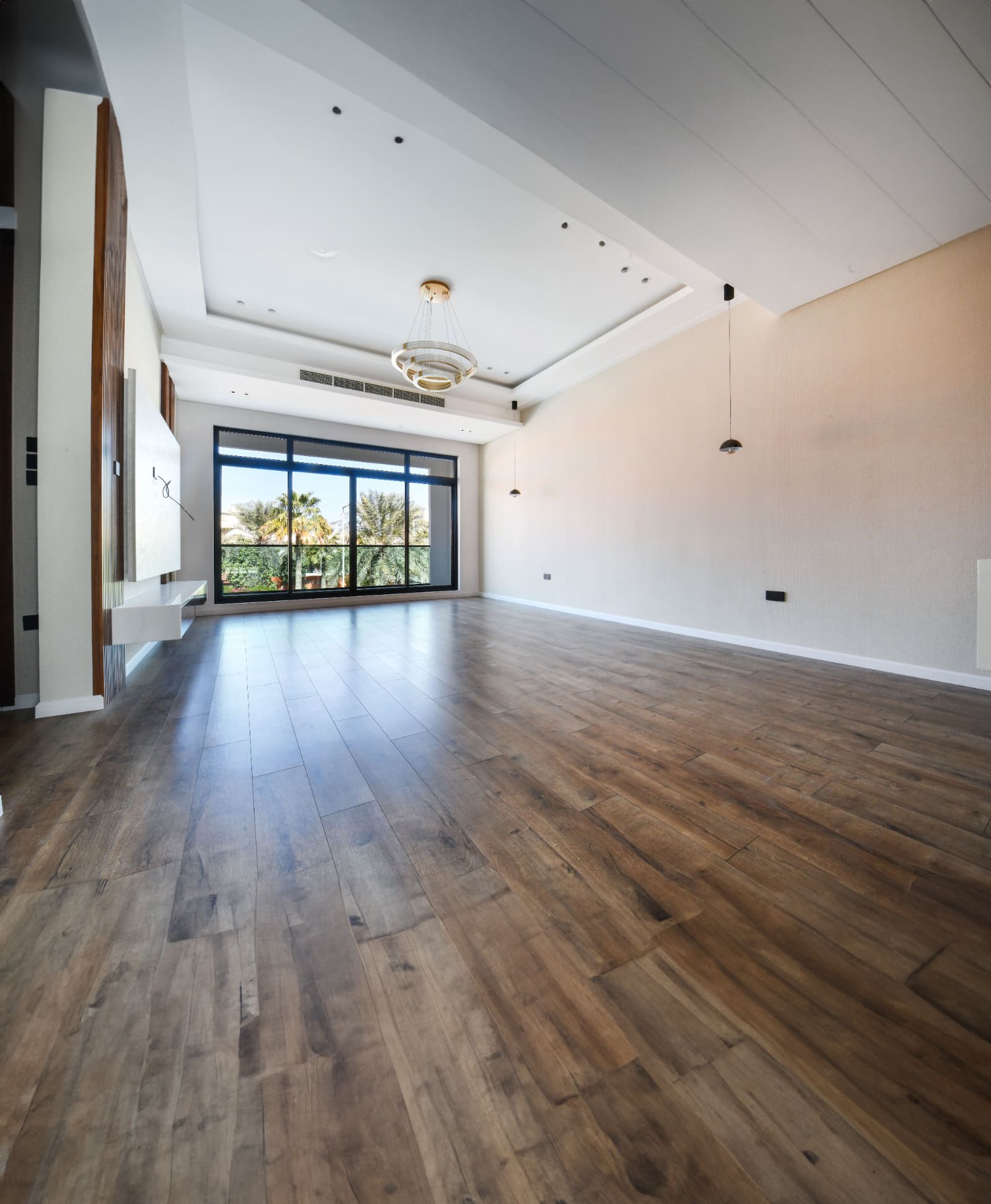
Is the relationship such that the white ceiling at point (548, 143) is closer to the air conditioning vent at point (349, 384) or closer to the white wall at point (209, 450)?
Result: the air conditioning vent at point (349, 384)

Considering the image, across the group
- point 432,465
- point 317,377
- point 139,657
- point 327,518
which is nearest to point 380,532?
point 327,518

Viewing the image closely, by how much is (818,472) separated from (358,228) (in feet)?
15.0

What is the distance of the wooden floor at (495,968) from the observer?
0.74m

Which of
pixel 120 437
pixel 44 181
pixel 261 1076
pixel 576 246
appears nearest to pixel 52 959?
pixel 261 1076

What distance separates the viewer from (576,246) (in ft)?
13.4

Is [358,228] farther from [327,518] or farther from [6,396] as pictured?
[327,518]

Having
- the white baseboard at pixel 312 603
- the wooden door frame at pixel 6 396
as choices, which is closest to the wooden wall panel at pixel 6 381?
the wooden door frame at pixel 6 396

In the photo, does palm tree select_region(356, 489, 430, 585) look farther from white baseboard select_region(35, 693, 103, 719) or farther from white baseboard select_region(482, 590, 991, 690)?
white baseboard select_region(35, 693, 103, 719)

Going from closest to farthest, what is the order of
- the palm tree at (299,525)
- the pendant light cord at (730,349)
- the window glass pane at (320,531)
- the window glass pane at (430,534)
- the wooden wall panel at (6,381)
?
1. the wooden wall panel at (6,381)
2. the pendant light cord at (730,349)
3. the palm tree at (299,525)
4. the window glass pane at (320,531)
5. the window glass pane at (430,534)

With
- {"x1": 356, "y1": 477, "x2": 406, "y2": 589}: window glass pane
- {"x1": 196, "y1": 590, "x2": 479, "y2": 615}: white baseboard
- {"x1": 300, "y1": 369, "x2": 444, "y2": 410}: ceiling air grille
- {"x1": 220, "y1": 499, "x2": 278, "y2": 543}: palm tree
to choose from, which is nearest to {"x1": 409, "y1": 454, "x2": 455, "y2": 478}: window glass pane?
{"x1": 356, "y1": 477, "x2": 406, "y2": 589}: window glass pane

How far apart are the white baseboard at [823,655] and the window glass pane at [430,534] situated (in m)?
3.67

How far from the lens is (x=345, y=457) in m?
8.07

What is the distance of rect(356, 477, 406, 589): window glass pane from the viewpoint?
820cm

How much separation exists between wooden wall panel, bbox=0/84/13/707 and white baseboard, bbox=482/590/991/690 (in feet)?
18.9
